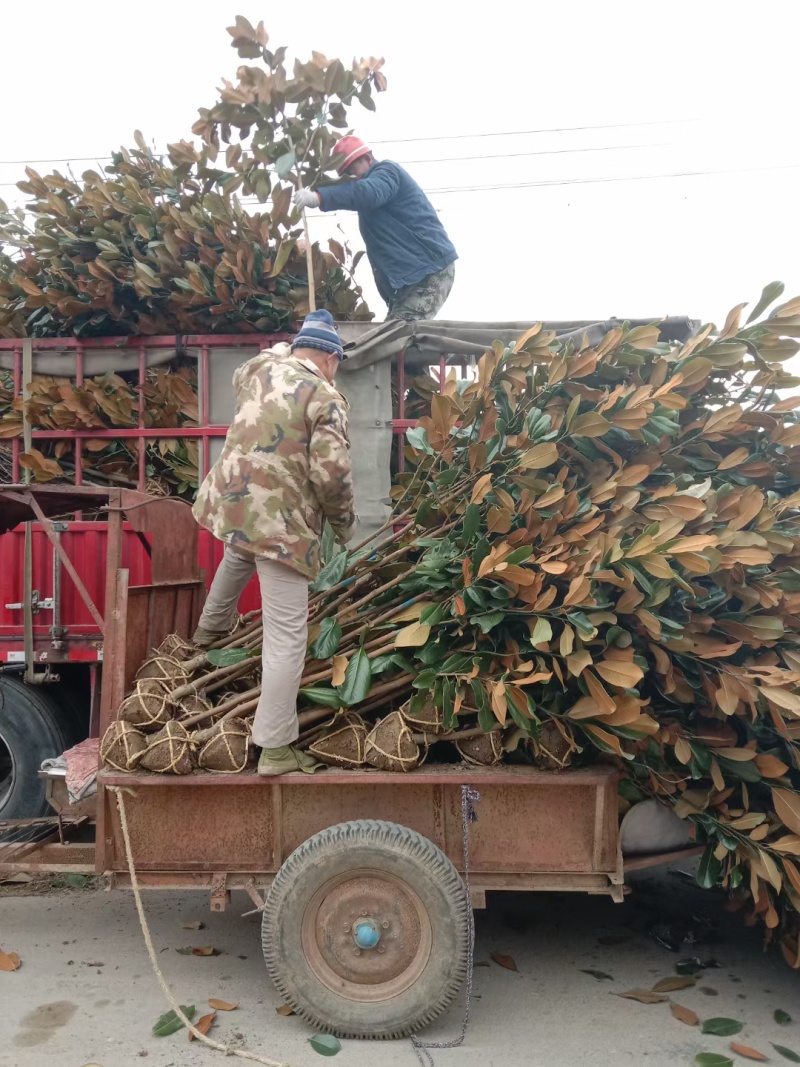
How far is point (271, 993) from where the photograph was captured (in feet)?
11.0

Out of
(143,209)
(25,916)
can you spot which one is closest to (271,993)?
(25,916)

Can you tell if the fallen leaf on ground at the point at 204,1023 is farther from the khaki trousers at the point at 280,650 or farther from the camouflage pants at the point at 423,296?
the camouflage pants at the point at 423,296

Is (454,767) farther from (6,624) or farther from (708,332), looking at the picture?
(6,624)

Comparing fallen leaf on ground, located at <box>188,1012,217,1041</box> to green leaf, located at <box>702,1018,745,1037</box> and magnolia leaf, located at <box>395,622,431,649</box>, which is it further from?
green leaf, located at <box>702,1018,745,1037</box>

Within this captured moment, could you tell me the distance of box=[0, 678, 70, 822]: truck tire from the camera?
4469 millimetres

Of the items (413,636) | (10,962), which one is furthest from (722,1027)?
(10,962)

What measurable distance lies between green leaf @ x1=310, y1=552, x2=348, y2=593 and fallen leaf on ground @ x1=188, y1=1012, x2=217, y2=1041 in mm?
1673

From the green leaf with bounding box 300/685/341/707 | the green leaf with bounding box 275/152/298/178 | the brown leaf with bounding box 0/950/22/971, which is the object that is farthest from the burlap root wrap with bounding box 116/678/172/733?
the green leaf with bounding box 275/152/298/178

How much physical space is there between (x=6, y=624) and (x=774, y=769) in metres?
3.82

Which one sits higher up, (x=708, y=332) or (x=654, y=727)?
(x=708, y=332)

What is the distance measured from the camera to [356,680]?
323 centimetres

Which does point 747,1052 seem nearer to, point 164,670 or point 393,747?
point 393,747

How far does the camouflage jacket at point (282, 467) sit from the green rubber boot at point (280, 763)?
67 centimetres

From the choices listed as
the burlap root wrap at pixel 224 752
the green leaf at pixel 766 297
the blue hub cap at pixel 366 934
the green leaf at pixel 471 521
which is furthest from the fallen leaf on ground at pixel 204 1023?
the green leaf at pixel 766 297
